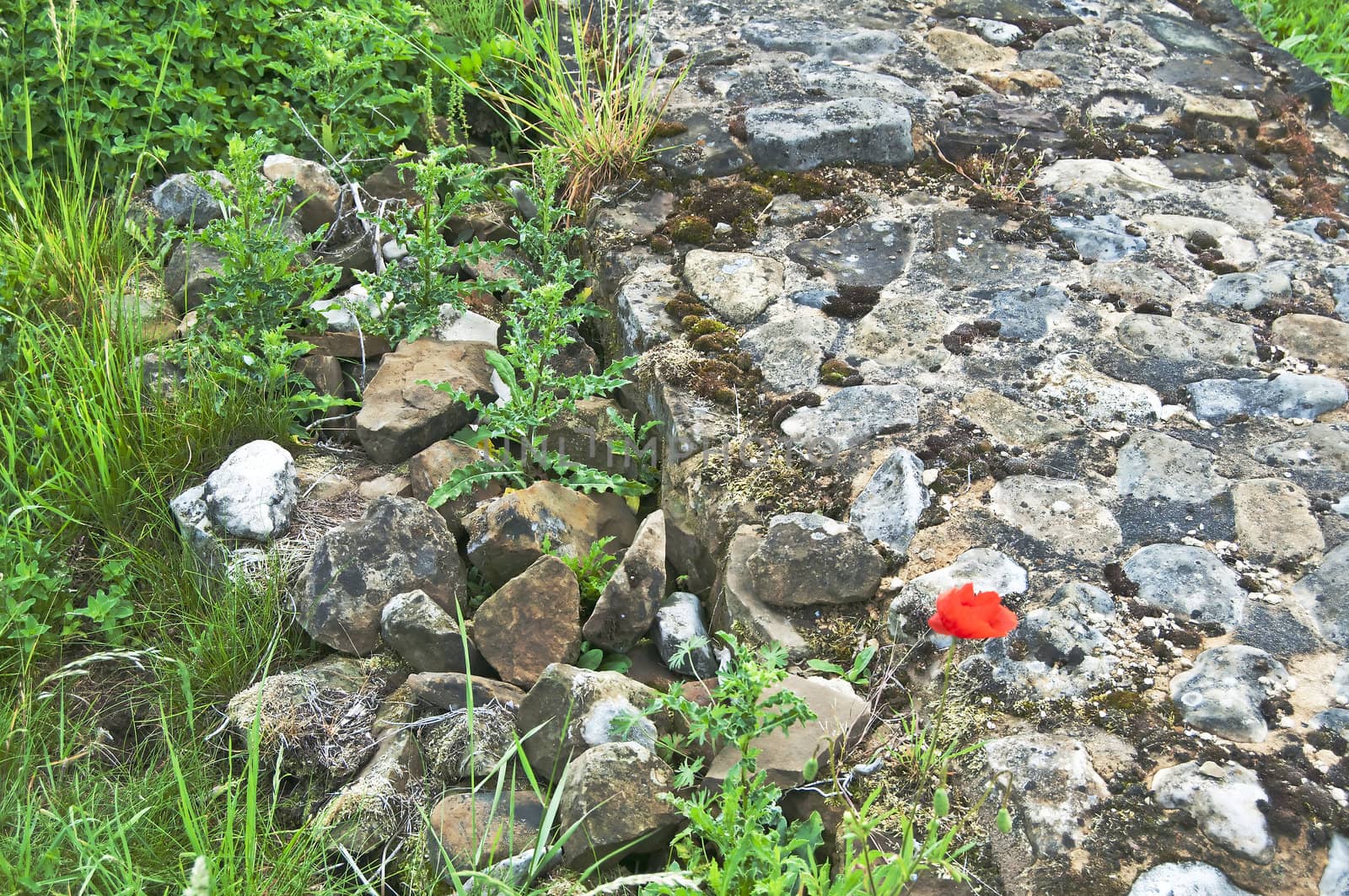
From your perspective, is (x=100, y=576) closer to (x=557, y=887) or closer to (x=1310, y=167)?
(x=557, y=887)

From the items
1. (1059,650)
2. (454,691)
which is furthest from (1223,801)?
(454,691)

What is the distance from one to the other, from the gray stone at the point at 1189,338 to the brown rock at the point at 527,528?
1482 millimetres

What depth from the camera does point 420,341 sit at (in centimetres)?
314

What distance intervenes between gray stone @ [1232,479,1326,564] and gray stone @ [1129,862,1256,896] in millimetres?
791

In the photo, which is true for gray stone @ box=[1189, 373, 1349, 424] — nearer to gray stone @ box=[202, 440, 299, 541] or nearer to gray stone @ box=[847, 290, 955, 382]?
gray stone @ box=[847, 290, 955, 382]

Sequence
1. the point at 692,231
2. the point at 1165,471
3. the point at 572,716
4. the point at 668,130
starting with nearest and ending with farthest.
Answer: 1. the point at 572,716
2. the point at 1165,471
3. the point at 692,231
4. the point at 668,130

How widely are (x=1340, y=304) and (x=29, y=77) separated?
408cm

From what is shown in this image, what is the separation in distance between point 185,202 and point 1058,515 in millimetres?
2834

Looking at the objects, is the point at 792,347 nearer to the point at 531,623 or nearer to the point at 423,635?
the point at 531,623

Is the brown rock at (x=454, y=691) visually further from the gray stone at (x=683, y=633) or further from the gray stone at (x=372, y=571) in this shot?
the gray stone at (x=683, y=633)

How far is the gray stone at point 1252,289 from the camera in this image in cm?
300

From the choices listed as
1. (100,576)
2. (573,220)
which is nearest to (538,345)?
(573,220)

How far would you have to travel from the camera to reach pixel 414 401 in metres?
2.93

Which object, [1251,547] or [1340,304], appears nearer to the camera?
[1251,547]
